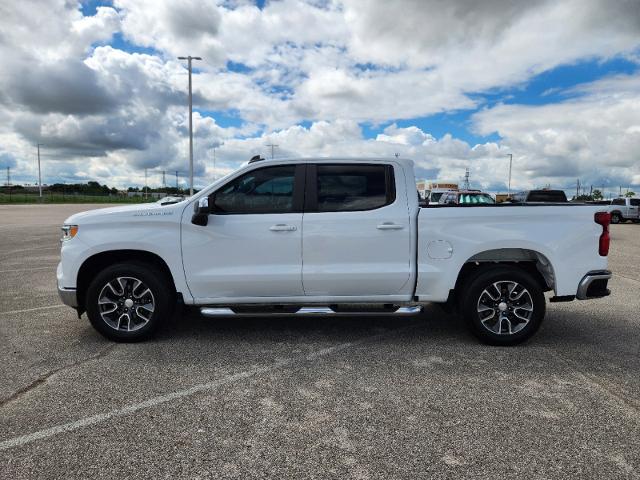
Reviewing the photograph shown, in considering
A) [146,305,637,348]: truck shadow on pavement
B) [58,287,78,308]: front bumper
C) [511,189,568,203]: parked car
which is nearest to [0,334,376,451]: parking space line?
[146,305,637,348]: truck shadow on pavement

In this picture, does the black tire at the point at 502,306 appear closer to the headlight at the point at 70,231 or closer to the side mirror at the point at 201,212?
the side mirror at the point at 201,212

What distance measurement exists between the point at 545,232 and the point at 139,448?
4040 millimetres

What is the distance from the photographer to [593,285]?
479 cm

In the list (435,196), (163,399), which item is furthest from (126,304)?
(435,196)

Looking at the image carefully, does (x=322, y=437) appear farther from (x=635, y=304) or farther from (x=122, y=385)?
(x=635, y=304)

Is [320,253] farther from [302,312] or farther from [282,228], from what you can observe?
[302,312]

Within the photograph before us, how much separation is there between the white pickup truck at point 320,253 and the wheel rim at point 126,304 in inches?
0.4

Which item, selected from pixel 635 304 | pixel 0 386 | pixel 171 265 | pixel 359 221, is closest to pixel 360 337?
pixel 359 221

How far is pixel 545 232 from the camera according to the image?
4.75 m

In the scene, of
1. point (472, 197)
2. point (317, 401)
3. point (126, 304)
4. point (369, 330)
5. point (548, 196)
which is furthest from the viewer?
point (472, 197)

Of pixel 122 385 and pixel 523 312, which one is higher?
pixel 523 312

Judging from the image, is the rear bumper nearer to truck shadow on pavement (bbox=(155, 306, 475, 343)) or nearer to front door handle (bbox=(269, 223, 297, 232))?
truck shadow on pavement (bbox=(155, 306, 475, 343))

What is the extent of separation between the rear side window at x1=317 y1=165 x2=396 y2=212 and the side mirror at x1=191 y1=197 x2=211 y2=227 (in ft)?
3.60

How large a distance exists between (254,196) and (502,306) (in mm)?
2726
